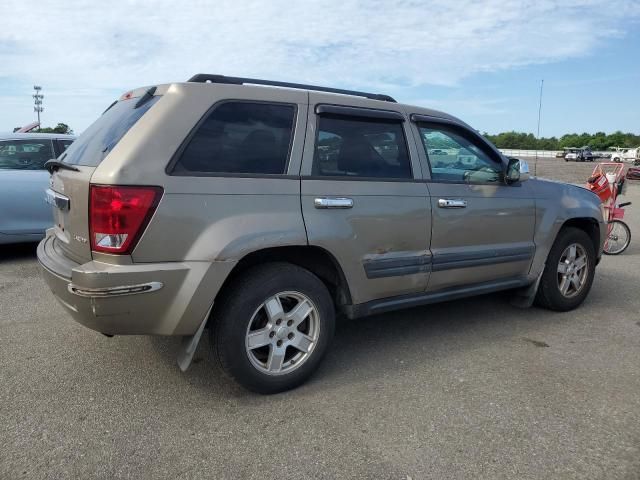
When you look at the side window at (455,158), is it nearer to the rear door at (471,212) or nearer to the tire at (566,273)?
the rear door at (471,212)

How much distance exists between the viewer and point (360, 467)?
260cm

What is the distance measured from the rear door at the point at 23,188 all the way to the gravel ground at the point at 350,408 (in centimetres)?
244

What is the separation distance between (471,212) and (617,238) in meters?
5.63

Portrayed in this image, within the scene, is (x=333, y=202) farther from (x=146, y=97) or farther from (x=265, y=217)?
(x=146, y=97)

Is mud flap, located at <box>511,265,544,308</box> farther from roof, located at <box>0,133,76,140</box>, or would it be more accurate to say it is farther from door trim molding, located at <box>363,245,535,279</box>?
roof, located at <box>0,133,76,140</box>

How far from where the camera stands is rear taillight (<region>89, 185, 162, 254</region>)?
2.79 metres

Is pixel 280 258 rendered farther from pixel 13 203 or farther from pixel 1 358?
pixel 13 203

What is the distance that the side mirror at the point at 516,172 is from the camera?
439 centimetres

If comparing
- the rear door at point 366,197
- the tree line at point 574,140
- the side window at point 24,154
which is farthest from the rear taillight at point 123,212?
the tree line at point 574,140

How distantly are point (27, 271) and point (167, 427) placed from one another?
435 centimetres

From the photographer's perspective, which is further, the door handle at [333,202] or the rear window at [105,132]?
the door handle at [333,202]

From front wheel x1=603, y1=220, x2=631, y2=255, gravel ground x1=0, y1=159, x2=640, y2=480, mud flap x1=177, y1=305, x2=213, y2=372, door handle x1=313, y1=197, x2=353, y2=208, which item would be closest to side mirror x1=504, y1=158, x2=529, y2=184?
gravel ground x1=0, y1=159, x2=640, y2=480

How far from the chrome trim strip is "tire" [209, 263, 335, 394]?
1.49 feet

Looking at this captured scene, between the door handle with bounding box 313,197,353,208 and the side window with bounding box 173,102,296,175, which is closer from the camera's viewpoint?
the side window with bounding box 173,102,296,175
